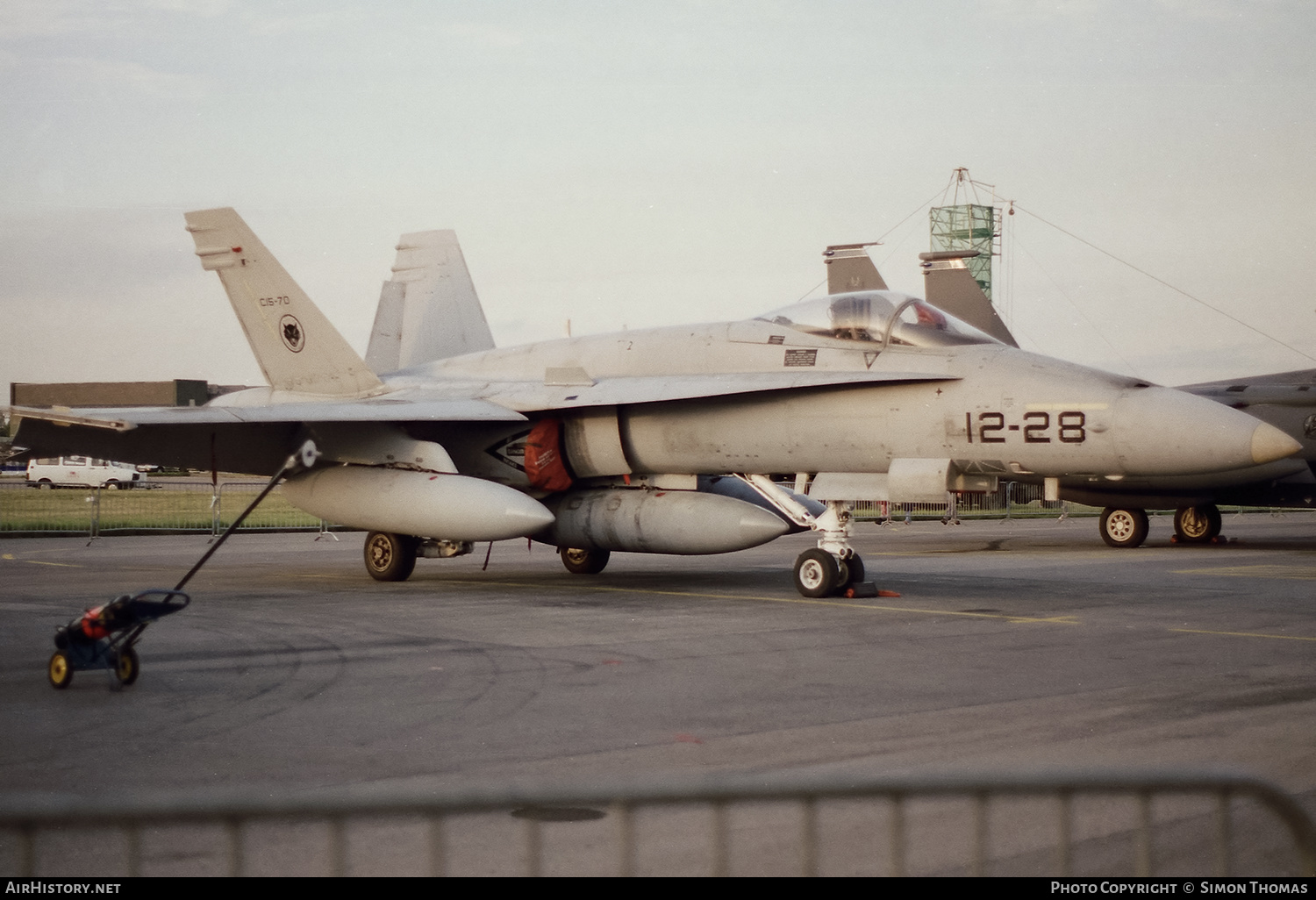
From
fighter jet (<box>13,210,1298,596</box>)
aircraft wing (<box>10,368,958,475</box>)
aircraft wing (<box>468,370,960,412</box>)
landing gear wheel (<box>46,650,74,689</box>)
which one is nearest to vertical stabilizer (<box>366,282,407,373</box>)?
fighter jet (<box>13,210,1298,596</box>)

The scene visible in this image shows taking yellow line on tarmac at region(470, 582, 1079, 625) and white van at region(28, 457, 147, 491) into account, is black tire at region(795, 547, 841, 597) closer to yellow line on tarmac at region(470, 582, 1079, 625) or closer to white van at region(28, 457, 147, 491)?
yellow line on tarmac at region(470, 582, 1079, 625)

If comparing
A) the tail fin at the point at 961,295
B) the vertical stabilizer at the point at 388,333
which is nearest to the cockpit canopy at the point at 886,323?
the vertical stabilizer at the point at 388,333

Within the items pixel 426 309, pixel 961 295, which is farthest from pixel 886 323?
pixel 961 295

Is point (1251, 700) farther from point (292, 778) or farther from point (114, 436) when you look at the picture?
point (114, 436)

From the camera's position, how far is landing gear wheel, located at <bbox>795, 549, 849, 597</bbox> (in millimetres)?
11773

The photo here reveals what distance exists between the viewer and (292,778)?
493 centimetres

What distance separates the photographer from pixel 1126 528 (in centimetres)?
2098

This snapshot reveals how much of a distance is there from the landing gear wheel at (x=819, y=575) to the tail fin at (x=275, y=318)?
5907 mm

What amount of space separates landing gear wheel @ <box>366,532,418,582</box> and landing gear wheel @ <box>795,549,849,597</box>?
464 cm

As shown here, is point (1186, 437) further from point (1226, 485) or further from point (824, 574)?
point (1226, 485)

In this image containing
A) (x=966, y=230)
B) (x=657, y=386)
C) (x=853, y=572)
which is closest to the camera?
(x=853, y=572)

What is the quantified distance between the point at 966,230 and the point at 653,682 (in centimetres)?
5337

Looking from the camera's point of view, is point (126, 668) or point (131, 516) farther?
point (131, 516)

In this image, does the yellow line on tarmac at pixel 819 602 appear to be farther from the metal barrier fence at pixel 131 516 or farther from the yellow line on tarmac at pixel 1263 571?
the metal barrier fence at pixel 131 516
